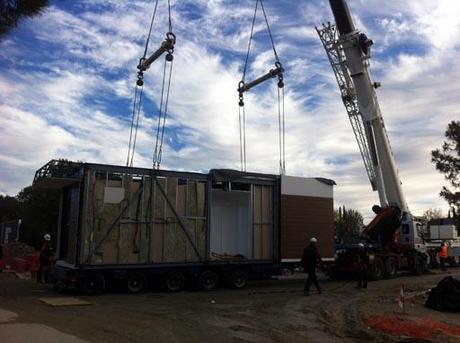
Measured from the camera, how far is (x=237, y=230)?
20.1 m

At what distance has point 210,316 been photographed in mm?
11547

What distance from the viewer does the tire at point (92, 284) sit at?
49.1 ft

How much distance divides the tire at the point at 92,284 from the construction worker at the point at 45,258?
137 inches

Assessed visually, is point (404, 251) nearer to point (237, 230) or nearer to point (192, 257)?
point (237, 230)

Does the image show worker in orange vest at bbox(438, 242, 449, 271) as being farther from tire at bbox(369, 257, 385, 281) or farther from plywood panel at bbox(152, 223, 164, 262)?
plywood panel at bbox(152, 223, 164, 262)

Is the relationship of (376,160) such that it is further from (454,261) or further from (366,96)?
(454,261)

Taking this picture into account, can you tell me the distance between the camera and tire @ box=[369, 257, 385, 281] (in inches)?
858

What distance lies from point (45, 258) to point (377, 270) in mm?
13290

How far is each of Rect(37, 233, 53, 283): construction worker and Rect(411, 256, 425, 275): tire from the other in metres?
16.2

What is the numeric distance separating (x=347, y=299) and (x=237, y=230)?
5916 mm

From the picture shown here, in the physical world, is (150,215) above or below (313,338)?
above

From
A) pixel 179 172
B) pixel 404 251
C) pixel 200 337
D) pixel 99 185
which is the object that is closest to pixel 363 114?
pixel 404 251

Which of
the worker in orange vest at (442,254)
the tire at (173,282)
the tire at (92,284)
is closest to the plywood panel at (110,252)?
the tire at (92,284)

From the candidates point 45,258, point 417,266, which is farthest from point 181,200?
point 417,266
